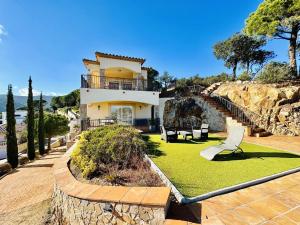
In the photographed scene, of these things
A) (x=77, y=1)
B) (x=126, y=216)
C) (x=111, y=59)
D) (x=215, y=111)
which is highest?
(x=77, y=1)

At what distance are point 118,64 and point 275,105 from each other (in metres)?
14.2

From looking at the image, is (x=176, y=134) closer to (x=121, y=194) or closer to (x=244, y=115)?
(x=121, y=194)

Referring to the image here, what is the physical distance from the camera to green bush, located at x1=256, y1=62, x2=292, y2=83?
49.0 ft

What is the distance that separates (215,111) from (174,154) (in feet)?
33.7

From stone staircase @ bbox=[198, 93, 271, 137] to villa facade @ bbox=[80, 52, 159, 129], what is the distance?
5469 millimetres

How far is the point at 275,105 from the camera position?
13.7 m

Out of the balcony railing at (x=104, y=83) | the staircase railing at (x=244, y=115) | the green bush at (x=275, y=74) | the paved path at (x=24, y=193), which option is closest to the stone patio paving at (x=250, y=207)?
the paved path at (x=24, y=193)

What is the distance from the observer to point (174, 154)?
8070 millimetres

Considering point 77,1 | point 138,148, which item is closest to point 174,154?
point 138,148

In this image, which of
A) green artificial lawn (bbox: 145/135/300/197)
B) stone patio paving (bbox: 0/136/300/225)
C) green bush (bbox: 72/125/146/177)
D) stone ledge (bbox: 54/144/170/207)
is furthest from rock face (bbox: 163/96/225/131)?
stone ledge (bbox: 54/144/170/207)

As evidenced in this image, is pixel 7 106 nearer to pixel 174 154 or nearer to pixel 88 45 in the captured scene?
pixel 88 45

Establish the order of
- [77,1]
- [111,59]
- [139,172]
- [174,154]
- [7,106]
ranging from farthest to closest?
[111,59] → [7,106] → [77,1] → [174,154] → [139,172]

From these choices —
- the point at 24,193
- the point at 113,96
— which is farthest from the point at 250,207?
the point at 113,96

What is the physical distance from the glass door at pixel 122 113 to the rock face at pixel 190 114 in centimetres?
408
